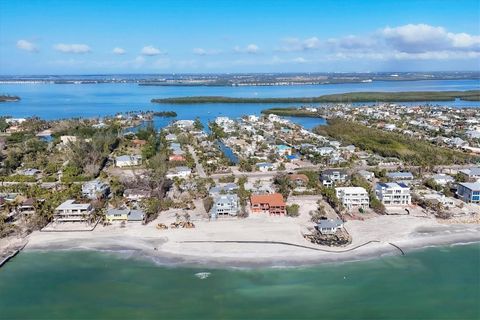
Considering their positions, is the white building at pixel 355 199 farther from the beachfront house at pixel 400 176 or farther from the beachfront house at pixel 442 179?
the beachfront house at pixel 442 179

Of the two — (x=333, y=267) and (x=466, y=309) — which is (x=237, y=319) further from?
(x=466, y=309)

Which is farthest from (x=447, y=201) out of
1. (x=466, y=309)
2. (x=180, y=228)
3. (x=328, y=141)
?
(x=328, y=141)

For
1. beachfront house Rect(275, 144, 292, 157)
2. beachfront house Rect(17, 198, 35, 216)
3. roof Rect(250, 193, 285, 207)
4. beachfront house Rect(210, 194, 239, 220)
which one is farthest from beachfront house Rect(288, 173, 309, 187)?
beachfront house Rect(17, 198, 35, 216)

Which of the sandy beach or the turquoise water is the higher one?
the sandy beach

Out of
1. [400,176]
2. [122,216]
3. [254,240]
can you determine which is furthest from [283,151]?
Result: [122,216]

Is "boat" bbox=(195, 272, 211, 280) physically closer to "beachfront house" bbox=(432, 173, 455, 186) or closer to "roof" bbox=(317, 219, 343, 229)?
"roof" bbox=(317, 219, 343, 229)

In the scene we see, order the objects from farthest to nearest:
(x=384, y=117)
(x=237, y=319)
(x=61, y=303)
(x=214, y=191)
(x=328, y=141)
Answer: (x=384, y=117)
(x=328, y=141)
(x=214, y=191)
(x=61, y=303)
(x=237, y=319)

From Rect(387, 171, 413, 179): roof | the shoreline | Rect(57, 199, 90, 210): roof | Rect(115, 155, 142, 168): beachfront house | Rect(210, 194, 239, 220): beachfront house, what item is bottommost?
the shoreline

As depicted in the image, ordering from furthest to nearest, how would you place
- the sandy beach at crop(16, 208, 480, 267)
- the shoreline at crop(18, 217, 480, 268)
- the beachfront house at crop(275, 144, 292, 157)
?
the beachfront house at crop(275, 144, 292, 157) → the sandy beach at crop(16, 208, 480, 267) → the shoreline at crop(18, 217, 480, 268)
